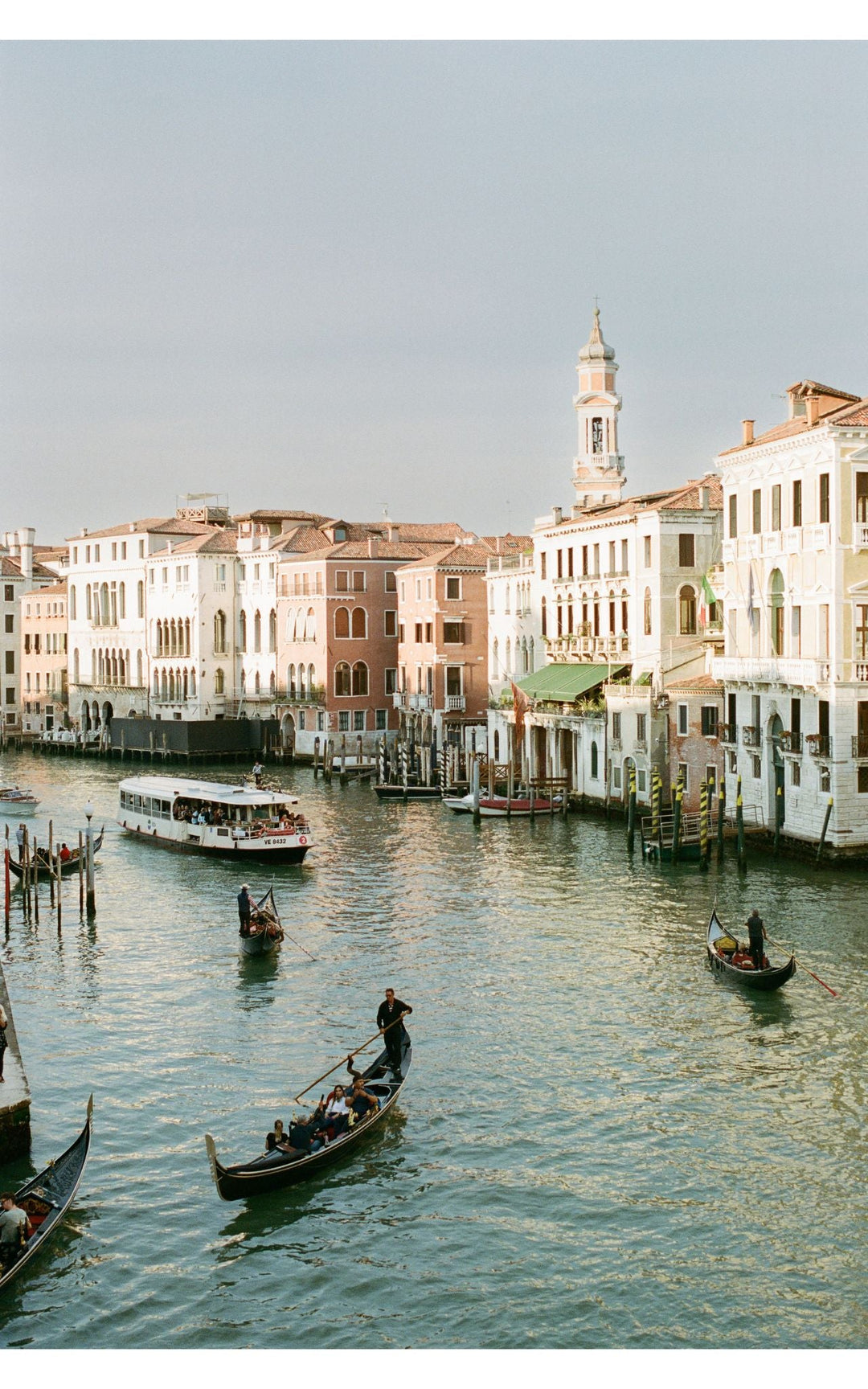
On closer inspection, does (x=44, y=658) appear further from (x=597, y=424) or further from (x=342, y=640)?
(x=597, y=424)

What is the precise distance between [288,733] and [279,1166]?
165 ft

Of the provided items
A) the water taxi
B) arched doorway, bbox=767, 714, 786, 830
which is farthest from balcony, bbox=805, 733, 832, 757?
the water taxi

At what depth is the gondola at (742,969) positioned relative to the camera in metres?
20.2

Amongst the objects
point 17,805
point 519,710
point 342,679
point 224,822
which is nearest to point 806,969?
point 224,822

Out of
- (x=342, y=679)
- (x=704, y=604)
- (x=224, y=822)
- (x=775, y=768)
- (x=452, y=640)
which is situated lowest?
(x=224, y=822)

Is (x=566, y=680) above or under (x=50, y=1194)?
above

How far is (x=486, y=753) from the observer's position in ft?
166

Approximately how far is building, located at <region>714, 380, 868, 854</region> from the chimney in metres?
55.9

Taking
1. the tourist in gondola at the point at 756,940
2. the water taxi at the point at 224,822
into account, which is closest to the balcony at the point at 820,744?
the tourist in gondola at the point at 756,940

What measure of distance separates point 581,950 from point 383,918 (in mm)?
4397

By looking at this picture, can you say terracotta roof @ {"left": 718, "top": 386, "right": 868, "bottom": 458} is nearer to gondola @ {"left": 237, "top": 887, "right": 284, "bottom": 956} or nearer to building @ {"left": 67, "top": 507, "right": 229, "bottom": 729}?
gondola @ {"left": 237, "top": 887, "right": 284, "bottom": 956}

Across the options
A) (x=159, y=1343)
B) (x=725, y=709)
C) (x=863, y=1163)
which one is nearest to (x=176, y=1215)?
(x=159, y=1343)

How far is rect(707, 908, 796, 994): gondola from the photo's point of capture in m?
20.2

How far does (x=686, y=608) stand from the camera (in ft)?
130
